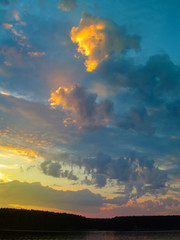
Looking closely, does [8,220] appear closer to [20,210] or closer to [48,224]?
[20,210]

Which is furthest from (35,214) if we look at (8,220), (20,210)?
(8,220)

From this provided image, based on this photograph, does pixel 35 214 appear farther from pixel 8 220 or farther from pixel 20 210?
pixel 8 220

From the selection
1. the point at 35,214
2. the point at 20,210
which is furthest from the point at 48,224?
the point at 20,210

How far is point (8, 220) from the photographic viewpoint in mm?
159875

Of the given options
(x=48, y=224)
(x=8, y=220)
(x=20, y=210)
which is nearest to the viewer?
(x=8, y=220)

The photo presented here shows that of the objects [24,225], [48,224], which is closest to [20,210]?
[24,225]

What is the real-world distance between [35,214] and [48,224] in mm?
16048

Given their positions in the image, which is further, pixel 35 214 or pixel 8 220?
pixel 35 214

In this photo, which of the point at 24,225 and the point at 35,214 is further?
the point at 35,214

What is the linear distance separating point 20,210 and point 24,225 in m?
10.9

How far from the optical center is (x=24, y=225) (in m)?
169

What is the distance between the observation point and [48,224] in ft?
619

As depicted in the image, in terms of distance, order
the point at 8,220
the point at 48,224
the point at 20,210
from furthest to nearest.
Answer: the point at 48,224
the point at 20,210
the point at 8,220

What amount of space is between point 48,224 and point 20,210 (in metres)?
28.6
